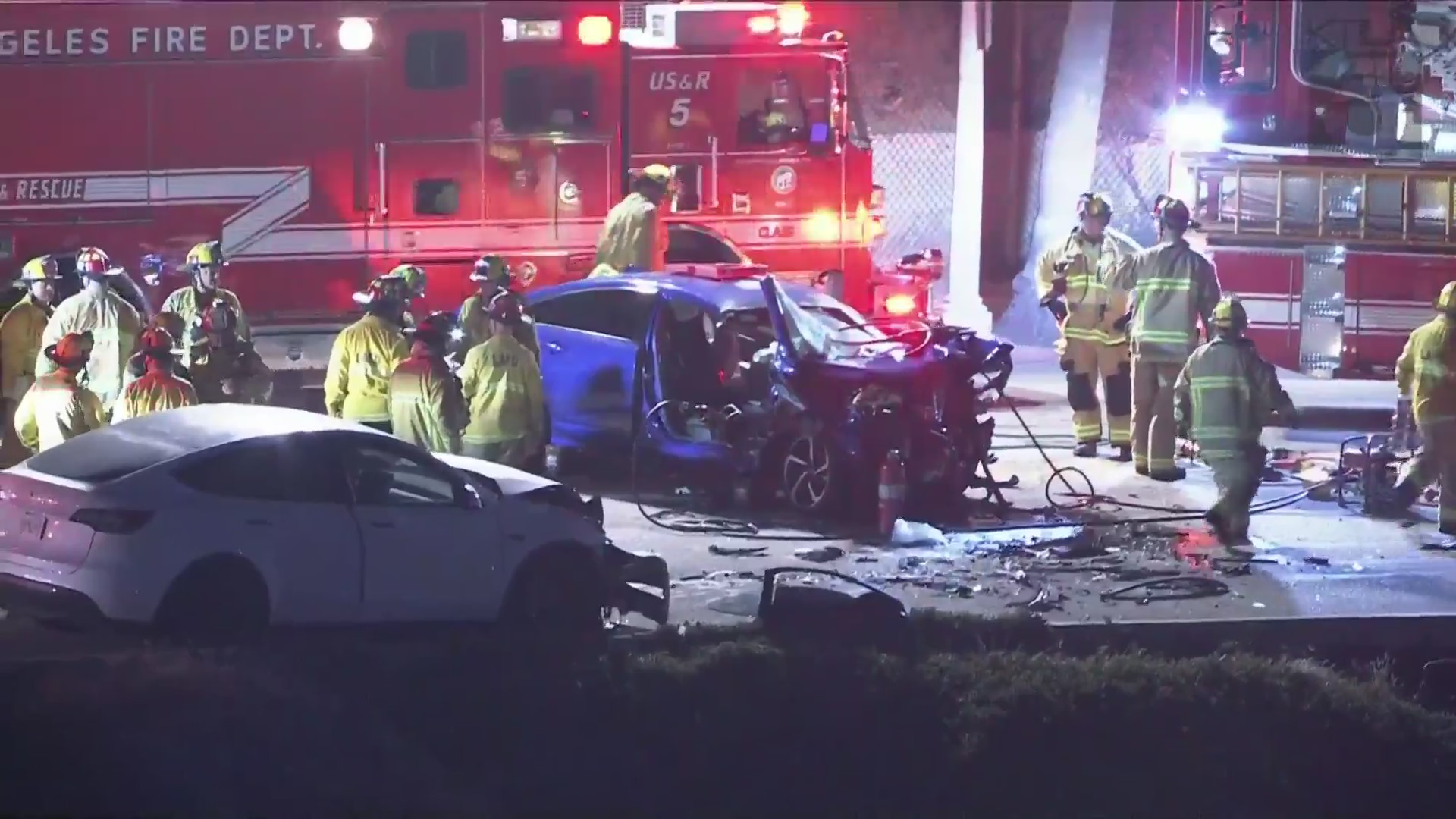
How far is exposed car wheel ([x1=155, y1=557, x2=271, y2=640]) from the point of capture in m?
8.65

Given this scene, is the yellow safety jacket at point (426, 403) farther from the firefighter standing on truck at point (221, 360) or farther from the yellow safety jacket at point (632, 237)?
the yellow safety jacket at point (632, 237)

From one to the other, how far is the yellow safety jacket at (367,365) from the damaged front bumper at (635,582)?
2001mm

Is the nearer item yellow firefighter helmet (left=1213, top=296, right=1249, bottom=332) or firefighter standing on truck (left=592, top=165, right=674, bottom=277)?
yellow firefighter helmet (left=1213, top=296, right=1249, bottom=332)

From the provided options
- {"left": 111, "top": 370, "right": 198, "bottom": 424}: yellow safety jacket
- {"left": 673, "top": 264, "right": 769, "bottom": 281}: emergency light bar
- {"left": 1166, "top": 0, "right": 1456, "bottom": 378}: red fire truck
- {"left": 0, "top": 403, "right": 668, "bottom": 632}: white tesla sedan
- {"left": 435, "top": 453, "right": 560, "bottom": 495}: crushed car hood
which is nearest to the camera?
{"left": 0, "top": 403, "right": 668, "bottom": 632}: white tesla sedan

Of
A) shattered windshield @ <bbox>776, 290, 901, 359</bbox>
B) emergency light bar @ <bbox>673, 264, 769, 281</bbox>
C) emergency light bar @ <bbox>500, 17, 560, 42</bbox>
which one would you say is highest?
emergency light bar @ <bbox>500, 17, 560, 42</bbox>

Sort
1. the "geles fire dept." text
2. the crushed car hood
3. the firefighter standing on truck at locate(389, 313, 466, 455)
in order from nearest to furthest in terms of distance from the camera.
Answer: the crushed car hood, the firefighter standing on truck at locate(389, 313, 466, 455), the "geles fire dept." text

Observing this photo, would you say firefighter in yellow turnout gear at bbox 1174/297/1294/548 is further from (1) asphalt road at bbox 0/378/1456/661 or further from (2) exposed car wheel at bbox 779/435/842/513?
(2) exposed car wheel at bbox 779/435/842/513

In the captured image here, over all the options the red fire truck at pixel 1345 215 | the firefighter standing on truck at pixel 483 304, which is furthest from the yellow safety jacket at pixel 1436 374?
the firefighter standing on truck at pixel 483 304

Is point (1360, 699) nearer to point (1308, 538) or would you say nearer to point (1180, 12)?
point (1308, 538)

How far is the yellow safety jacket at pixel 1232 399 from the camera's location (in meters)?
12.0

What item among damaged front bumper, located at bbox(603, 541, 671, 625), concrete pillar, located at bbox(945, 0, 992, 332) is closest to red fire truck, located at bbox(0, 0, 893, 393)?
concrete pillar, located at bbox(945, 0, 992, 332)

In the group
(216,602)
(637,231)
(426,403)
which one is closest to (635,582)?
(426,403)

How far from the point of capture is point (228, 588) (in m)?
8.80

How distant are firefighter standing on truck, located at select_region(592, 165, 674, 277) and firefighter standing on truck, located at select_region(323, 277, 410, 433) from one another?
3.42 metres
